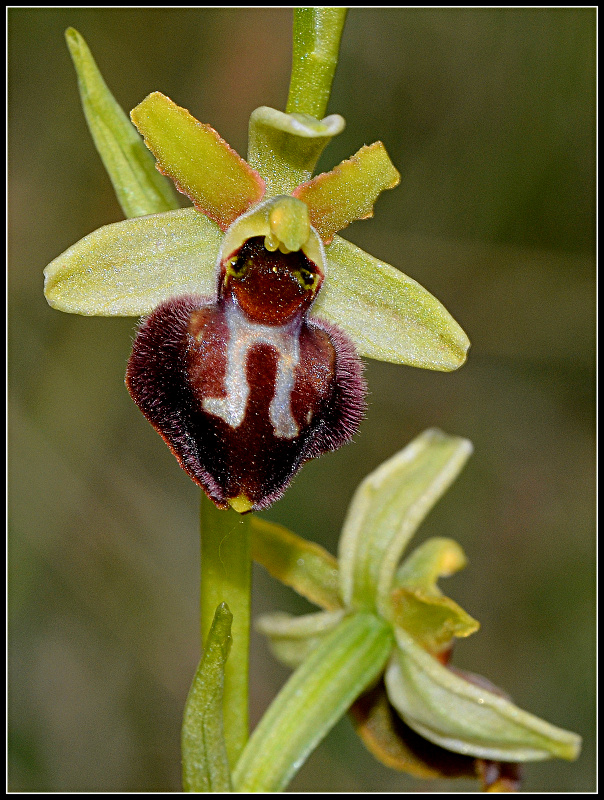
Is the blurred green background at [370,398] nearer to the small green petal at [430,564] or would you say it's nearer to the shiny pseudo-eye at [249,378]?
the small green petal at [430,564]

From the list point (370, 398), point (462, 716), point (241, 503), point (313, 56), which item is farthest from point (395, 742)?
point (370, 398)

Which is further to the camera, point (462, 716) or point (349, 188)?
point (462, 716)

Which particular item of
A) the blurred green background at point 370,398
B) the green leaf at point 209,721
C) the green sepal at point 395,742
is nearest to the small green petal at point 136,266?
the green leaf at point 209,721

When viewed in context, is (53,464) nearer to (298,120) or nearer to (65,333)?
(65,333)

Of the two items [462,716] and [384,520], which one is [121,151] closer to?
[384,520]

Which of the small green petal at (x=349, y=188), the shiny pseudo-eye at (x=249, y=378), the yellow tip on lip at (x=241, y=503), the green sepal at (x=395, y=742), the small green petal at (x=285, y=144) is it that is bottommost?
the green sepal at (x=395, y=742)

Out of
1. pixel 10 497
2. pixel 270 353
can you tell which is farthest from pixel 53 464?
pixel 270 353

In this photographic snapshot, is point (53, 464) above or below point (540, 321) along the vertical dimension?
below
